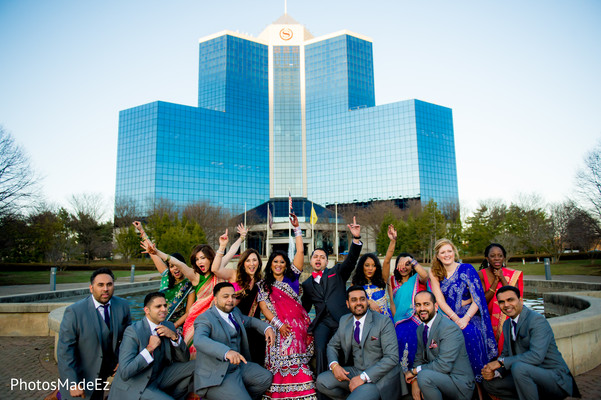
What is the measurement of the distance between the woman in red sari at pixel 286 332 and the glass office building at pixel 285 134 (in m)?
70.7

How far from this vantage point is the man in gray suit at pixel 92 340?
3.91 m

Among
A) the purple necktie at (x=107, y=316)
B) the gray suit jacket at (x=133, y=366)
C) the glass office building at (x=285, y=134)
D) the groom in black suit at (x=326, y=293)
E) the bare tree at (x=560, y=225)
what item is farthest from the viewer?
the glass office building at (x=285, y=134)

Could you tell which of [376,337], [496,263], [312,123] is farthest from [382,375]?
[312,123]

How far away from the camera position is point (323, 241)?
219 ft

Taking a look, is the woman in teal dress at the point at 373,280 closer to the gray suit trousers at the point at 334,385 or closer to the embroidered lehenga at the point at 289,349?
the embroidered lehenga at the point at 289,349

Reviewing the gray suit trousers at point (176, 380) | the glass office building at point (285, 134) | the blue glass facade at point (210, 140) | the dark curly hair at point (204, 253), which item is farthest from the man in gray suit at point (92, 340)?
the glass office building at point (285, 134)

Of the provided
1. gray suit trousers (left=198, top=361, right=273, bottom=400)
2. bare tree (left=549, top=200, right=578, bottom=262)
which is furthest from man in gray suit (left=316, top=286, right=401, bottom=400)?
bare tree (left=549, top=200, right=578, bottom=262)

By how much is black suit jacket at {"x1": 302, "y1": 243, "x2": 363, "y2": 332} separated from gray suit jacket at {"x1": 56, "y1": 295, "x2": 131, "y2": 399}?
2.56 metres

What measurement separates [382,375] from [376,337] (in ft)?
1.36

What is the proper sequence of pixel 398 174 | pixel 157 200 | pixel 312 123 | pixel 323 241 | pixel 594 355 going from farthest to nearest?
pixel 312 123 → pixel 398 174 → pixel 157 200 → pixel 323 241 → pixel 594 355

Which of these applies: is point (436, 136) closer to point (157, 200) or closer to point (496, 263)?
point (157, 200)

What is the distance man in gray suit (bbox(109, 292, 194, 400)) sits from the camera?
153 inches

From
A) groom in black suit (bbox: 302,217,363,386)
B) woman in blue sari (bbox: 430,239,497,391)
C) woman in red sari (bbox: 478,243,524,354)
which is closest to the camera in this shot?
woman in blue sari (bbox: 430,239,497,391)

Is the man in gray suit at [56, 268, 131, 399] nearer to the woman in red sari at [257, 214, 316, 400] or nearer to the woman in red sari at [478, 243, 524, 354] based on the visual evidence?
the woman in red sari at [257, 214, 316, 400]
